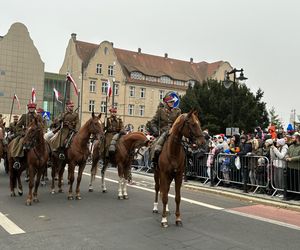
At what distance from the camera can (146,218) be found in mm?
8375

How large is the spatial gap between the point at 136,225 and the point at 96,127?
3.77 m

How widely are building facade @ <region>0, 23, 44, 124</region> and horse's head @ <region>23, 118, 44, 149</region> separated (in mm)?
51029

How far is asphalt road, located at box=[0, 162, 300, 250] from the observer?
254 inches

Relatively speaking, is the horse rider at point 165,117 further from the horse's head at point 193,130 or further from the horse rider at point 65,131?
the horse rider at point 65,131

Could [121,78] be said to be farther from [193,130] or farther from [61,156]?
[193,130]

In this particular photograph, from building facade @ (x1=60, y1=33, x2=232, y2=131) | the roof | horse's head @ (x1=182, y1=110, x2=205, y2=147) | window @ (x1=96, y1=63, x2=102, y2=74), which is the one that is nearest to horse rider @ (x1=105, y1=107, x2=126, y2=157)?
horse's head @ (x1=182, y1=110, x2=205, y2=147)

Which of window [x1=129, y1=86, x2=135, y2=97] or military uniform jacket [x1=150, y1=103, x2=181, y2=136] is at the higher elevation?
window [x1=129, y1=86, x2=135, y2=97]

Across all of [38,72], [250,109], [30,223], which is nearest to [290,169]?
[30,223]

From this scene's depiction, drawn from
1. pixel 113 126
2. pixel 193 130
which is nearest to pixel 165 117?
pixel 193 130

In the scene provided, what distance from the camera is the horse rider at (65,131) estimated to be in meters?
11.1

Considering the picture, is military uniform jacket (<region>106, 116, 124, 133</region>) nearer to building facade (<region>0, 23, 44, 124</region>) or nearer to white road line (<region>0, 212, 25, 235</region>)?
white road line (<region>0, 212, 25, 235</region>)

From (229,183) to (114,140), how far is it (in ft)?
15.5

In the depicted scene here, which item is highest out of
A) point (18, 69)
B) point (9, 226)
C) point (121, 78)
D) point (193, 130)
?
point (121, 78)

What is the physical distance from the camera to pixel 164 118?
353 inches
